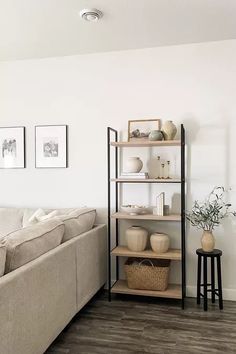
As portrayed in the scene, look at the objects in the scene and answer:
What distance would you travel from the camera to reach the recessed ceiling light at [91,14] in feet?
8.12

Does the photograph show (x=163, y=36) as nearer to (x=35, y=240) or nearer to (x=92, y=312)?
(x=35, y=240)

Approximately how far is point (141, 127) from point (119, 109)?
0.31m

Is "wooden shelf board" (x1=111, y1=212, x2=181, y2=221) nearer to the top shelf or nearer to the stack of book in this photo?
the stack of book

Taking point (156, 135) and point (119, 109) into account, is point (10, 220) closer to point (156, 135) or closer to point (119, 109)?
point (119, 109)

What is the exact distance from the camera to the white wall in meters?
3.12

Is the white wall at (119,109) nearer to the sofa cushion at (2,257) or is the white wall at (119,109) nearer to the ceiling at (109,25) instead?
the ceiling at (109,25)

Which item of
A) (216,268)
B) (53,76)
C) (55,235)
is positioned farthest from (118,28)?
(216,268)

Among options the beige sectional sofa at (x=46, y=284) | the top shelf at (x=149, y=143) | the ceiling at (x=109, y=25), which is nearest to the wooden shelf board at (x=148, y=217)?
the beige sectional sofa at (x=46, y=284)

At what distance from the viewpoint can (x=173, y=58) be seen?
322 cm

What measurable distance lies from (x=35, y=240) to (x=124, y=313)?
122cm

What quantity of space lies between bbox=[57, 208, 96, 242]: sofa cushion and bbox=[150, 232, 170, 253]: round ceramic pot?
2.02 ft

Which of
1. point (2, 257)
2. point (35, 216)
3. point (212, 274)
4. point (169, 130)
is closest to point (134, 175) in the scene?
point (169, 130)

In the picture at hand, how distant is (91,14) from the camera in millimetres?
2508

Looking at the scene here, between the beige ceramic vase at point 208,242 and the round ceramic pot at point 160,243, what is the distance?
0.33m
